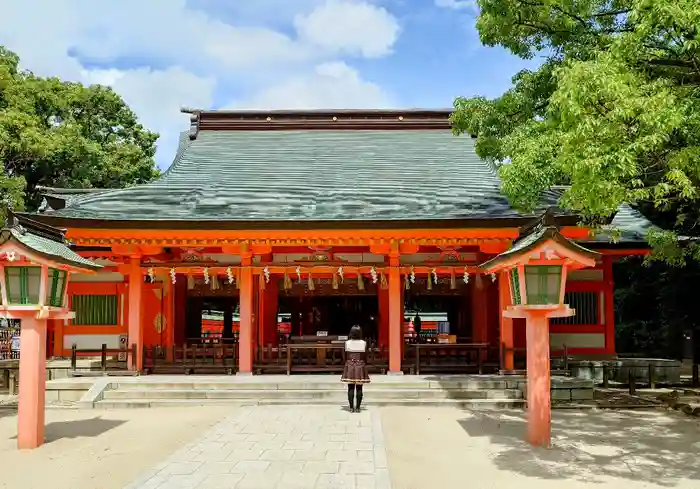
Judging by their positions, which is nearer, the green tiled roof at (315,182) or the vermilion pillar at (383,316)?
the green tiled roof at (315,182)

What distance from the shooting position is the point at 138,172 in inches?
1069

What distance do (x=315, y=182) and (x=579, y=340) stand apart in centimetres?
778

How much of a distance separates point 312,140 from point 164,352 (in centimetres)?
808

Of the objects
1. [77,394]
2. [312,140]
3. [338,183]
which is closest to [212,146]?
[312,140]

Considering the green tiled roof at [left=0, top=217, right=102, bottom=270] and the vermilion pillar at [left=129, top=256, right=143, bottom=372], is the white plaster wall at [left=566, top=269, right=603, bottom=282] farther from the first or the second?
the green tiled roof at [left=0, top=217, right=102, bottom=270]

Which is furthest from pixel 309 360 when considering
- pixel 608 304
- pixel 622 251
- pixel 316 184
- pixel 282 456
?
pixel 622 251

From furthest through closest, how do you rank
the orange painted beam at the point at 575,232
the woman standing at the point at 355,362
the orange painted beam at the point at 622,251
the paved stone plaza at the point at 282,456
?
the orange painted beam at the point at 622,251 → the orange painted beam at the point at 575,232 → the woman standing at the point at 355,362 → the paved stone plaza at the point at 282,456

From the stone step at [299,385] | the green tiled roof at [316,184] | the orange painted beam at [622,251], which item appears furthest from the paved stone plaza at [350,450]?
the orange painted beam at [622,251]

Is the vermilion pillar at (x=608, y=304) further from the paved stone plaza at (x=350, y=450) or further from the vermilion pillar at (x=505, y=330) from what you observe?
the paved stone plaza at (x=350, y=450)

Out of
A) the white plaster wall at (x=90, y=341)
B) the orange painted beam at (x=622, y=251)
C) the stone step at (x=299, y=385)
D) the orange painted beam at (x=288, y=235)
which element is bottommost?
the stone step at (x=299, y=385)

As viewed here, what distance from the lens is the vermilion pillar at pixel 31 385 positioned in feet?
27.6

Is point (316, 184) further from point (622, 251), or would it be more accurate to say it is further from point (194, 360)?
point (622, 251)

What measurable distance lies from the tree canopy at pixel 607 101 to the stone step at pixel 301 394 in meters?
4.00

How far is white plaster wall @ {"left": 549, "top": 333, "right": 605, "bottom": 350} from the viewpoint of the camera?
52.6 ft
